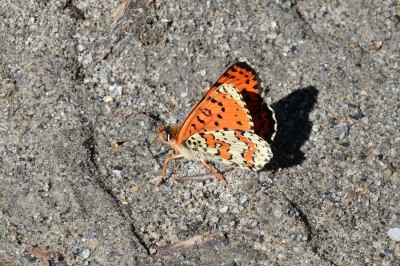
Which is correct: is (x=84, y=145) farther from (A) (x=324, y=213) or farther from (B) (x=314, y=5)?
(B) (x=314, y=5)

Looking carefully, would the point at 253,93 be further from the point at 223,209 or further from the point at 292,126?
the point at 223,209

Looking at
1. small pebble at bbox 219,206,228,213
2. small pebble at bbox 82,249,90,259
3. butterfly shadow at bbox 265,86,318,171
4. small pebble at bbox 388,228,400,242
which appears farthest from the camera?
butterfly shadow at bbox 265,86,318,171

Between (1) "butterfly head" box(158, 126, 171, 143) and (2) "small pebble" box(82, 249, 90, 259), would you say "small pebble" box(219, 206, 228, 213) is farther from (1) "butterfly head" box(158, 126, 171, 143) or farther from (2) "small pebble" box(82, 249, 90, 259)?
(2) "small pebble" box(82, 249, 90, 259)

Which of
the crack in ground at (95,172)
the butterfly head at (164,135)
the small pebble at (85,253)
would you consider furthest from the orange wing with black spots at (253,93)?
the small pebble at (85,253)

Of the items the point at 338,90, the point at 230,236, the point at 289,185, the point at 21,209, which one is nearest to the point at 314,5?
the point at 338,90

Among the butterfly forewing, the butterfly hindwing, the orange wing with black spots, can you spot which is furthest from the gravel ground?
the butterfly forewing

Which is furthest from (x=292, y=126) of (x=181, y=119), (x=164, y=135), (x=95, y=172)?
(x=95, y=172)

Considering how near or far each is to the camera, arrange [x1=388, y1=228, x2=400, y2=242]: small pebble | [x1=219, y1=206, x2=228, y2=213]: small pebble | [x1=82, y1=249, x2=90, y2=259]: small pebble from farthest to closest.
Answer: [x1=219, y1=206, x2=228, y2=213]: small pebble < [x1=388, y1=228, x2=400, y2=242]: small pebble < [x1=82, y1=249, x2=90, y2=259]: small pebble

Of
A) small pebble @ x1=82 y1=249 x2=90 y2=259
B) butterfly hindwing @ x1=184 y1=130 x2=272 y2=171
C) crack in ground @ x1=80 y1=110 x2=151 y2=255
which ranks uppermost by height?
butterfly hindwing @ x1=184 y1=130 x2=272 y2=171
